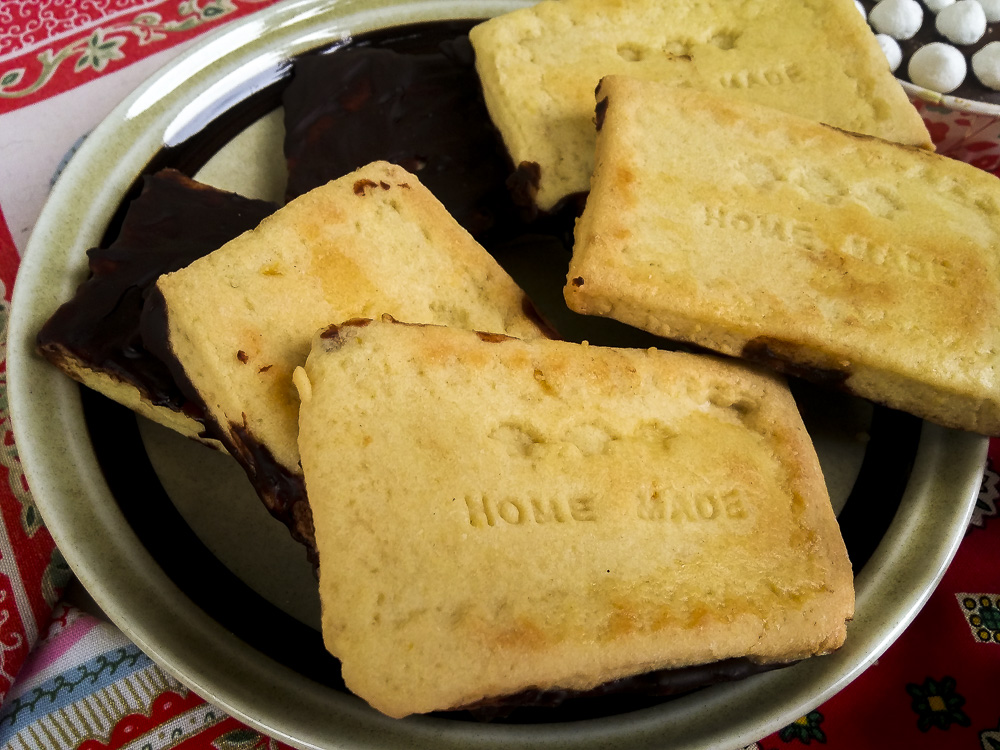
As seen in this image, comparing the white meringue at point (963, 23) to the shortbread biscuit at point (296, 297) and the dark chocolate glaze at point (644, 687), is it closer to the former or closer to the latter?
the shortbread biscuit at point (296, 297)

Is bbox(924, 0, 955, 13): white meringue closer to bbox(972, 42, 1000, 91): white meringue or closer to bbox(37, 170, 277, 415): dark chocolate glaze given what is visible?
bbox(972, 42, 1000, 91): white meringue

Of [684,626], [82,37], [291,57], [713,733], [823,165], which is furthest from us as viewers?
[82,37]

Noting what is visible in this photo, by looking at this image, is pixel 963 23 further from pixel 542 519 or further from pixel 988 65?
pixel 542 519

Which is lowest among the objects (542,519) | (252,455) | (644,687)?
(644,687)

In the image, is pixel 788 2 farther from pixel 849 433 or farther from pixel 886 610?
pixel 886 610

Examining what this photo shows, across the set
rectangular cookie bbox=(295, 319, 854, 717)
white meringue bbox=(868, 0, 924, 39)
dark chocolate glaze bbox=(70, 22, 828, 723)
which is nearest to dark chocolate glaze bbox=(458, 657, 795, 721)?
rectangular cookie bbox=(295, 319, 854, 717)

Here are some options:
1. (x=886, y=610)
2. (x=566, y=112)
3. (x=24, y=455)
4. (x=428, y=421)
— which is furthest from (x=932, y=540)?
(x=24, y=455)

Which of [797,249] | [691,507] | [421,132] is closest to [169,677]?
[691,507]
